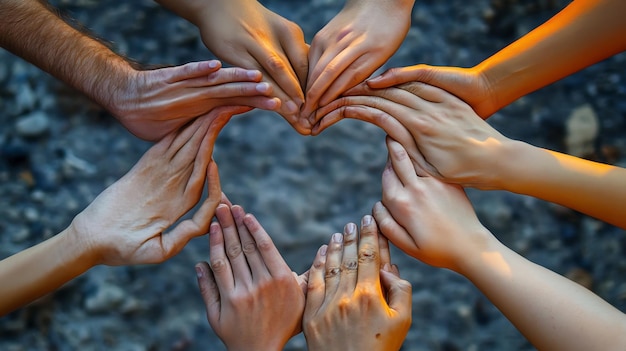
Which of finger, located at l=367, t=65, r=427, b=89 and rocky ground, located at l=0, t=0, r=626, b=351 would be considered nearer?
finger, located at l=367, t=65, r=427, b=89

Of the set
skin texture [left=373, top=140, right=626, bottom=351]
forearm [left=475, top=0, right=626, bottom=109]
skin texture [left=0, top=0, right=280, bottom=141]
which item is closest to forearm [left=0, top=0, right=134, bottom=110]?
skin texture [left=0, top=0, right=280, bottom=141]

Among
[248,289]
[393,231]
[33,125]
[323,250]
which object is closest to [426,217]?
[393,231]

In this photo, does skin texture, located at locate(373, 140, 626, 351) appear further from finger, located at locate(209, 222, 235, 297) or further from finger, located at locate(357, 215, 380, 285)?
finger, located at locate(209, 222, 235, 297)

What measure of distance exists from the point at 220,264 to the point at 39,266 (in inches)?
10.0

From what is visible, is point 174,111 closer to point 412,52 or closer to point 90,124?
point 90,124

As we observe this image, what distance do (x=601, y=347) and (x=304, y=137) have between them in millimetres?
557

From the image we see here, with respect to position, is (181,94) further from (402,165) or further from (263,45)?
(402,165)

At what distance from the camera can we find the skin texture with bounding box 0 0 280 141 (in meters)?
0.92

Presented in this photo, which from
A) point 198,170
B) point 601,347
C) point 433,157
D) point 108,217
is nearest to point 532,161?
point 433,157

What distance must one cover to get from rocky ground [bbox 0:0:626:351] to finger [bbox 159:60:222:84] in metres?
0.22

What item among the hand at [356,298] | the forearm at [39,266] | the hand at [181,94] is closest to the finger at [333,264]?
the hand at [356,298]

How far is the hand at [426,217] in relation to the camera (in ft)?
3.01

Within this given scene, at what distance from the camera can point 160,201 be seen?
955 millimetres

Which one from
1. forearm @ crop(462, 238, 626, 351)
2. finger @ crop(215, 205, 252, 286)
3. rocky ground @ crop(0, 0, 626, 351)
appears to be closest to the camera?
forearm @ crop(462, 238, 626, 351)
